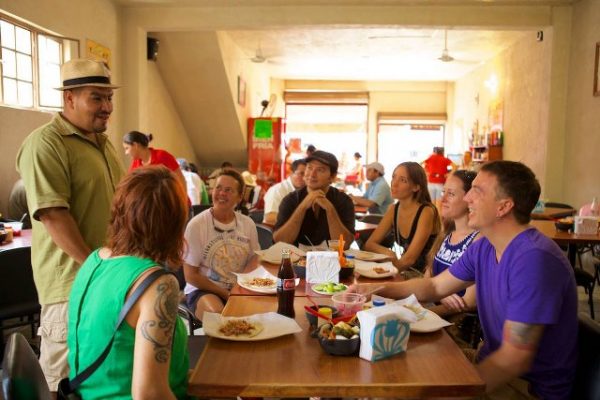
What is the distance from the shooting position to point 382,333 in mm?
1478

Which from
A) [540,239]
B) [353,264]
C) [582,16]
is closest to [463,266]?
[540,239]

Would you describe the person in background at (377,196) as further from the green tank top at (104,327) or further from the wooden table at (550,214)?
the green tank top at (104,327)

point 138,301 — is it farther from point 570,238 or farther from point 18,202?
point 18,202

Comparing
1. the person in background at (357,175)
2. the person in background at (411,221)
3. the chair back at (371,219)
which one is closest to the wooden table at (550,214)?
the chair back at (371,219)

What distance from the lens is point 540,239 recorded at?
164cm

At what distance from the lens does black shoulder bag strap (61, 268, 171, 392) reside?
127 centimetres

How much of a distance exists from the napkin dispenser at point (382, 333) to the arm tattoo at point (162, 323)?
0.53m

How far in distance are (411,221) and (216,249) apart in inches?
48.3

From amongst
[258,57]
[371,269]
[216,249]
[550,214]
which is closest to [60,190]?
[216,249]

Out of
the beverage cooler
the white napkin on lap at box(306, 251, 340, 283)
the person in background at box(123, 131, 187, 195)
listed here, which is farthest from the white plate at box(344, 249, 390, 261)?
the beverage cooler

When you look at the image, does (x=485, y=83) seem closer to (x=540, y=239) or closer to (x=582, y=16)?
(x=582, y=16)

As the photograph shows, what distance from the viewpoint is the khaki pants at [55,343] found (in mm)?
1979

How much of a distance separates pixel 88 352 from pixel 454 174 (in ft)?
6.56

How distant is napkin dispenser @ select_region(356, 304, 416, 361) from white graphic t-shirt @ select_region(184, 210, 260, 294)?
59.2 inches
